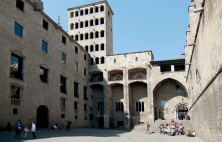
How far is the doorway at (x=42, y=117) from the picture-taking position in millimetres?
25359

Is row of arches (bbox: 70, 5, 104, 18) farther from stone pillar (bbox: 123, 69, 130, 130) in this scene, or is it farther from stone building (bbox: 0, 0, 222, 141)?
stone pillar (bbox: 123, 69, 130, 130)

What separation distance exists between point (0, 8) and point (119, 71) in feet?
77.3

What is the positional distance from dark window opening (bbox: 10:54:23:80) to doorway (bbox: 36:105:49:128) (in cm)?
539

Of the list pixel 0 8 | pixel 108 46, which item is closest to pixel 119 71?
pixel 108 46

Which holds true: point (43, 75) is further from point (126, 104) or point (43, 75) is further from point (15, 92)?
point (126, 104)

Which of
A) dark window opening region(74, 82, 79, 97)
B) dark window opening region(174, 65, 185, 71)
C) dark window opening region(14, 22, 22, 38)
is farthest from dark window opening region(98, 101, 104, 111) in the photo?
dark window opening region(14, 22, 22, 38)

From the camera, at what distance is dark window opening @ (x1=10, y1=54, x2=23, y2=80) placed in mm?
21042

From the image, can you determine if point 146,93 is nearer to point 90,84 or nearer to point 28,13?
point 90,84

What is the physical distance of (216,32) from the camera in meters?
8.95

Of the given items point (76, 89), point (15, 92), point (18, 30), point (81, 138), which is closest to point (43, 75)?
point (15, 92)

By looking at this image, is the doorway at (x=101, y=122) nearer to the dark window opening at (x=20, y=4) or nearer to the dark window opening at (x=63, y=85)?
the dark window opening at (x=63, y=85)

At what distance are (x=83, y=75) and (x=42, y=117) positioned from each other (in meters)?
12.9

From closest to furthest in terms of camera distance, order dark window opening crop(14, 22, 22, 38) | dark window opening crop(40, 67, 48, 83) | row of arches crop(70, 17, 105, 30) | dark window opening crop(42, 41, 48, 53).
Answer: dark window opening crop(14, 22, 22, 38) < dark window opening crop(40, 67, 48, 83) < dark window opening crop(42, 41, 48, 53) < row of arches crop(70, 17, 105, 30)

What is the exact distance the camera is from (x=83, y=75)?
37.4 metres
